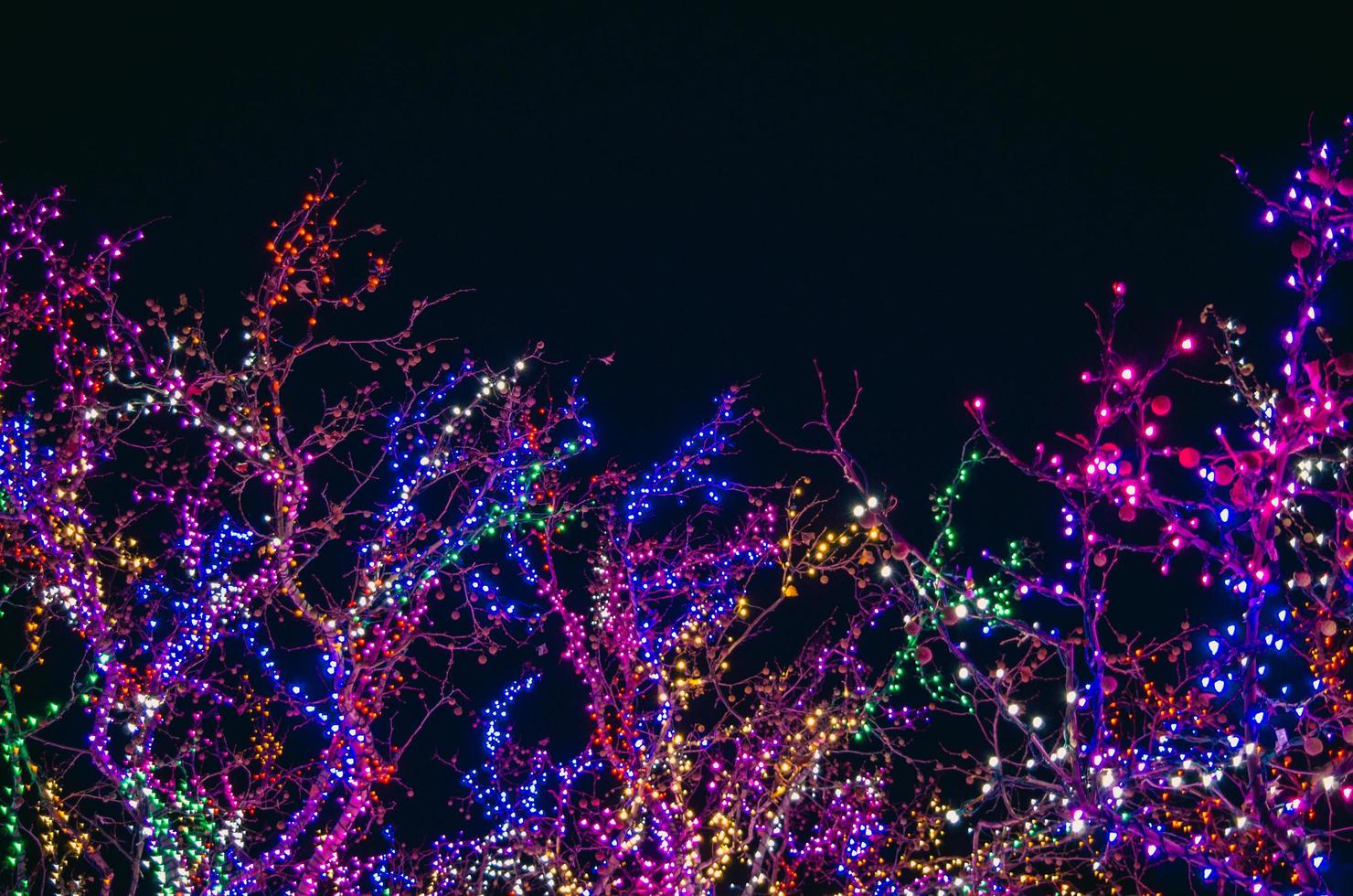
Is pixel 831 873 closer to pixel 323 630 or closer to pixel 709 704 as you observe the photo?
pixel 709 704

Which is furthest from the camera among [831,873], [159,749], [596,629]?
[159,749]

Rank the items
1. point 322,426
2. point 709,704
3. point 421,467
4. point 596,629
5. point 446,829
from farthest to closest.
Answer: point 446,829 → point 709,704 → point 596,629 → point 421,467 → point 322,426

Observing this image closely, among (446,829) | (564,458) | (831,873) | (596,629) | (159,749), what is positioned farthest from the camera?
(446,829)

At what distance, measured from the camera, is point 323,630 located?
21.9 ft

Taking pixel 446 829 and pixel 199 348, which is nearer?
pixel 199 348

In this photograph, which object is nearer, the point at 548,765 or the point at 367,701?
the point at 367,701

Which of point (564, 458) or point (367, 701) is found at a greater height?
point (564, 458)

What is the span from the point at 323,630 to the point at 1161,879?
15.2 metres

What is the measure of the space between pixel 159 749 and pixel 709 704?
740cm

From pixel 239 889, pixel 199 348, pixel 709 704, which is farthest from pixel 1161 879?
pixel 199 348

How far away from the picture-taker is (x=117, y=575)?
9.91 meters

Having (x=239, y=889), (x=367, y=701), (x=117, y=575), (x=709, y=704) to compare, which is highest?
(x=709, y=704)

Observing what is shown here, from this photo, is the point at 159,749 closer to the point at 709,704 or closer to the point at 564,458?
the point at 709,704

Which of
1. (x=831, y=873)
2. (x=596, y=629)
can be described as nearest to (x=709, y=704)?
(x=831, y=873)
